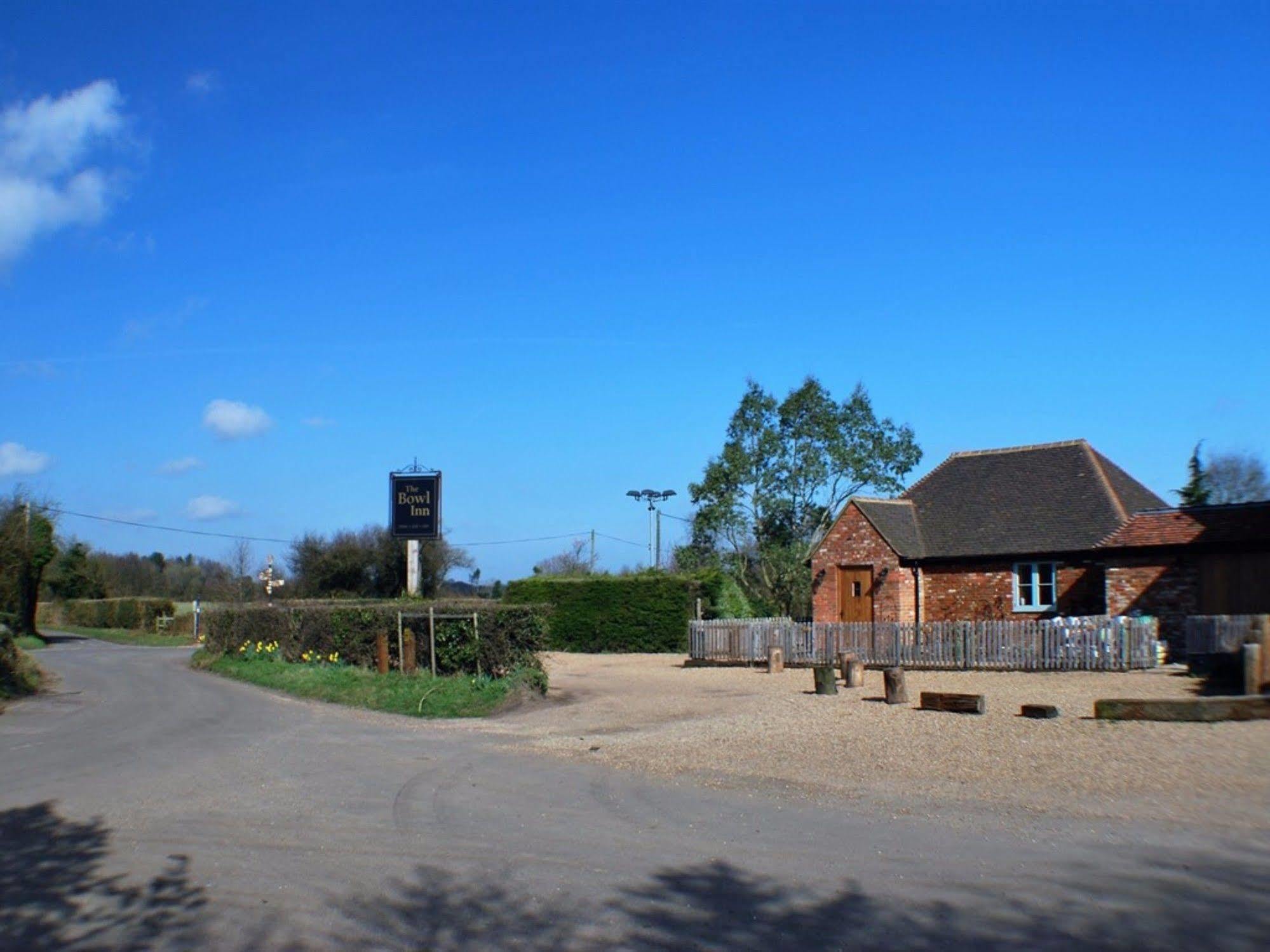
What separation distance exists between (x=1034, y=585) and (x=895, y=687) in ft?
47.6

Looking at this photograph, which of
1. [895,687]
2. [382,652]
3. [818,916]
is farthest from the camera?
[382,652]

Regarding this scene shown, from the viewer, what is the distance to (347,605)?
2683 centimetres

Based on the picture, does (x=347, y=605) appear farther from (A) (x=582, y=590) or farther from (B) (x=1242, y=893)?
(B) (x=1242, y=893)

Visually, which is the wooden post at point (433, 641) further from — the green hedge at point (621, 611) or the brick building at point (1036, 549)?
the brick building at point (1036, 549)

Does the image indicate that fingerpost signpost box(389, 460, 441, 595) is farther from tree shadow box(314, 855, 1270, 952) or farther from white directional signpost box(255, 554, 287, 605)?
tree shadow box(314, 855, 1270, 952)

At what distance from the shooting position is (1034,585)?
31859 millimetres

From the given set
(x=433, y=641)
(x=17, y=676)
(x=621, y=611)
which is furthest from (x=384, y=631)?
(x=621, y=611)

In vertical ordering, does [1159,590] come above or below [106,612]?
above

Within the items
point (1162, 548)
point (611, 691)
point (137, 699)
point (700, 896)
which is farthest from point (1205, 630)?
point (137, 699)

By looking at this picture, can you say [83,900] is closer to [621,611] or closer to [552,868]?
[552,868]

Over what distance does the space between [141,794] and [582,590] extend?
97.2ft

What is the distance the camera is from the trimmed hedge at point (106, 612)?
60281mm

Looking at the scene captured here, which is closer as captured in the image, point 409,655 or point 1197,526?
point 409,655

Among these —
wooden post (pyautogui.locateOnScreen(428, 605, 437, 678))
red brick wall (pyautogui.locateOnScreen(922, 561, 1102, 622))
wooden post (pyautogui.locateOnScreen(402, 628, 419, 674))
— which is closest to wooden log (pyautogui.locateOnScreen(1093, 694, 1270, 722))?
wooden post (pyautogui.locateOnScreen(428, 605, 437, 678))
